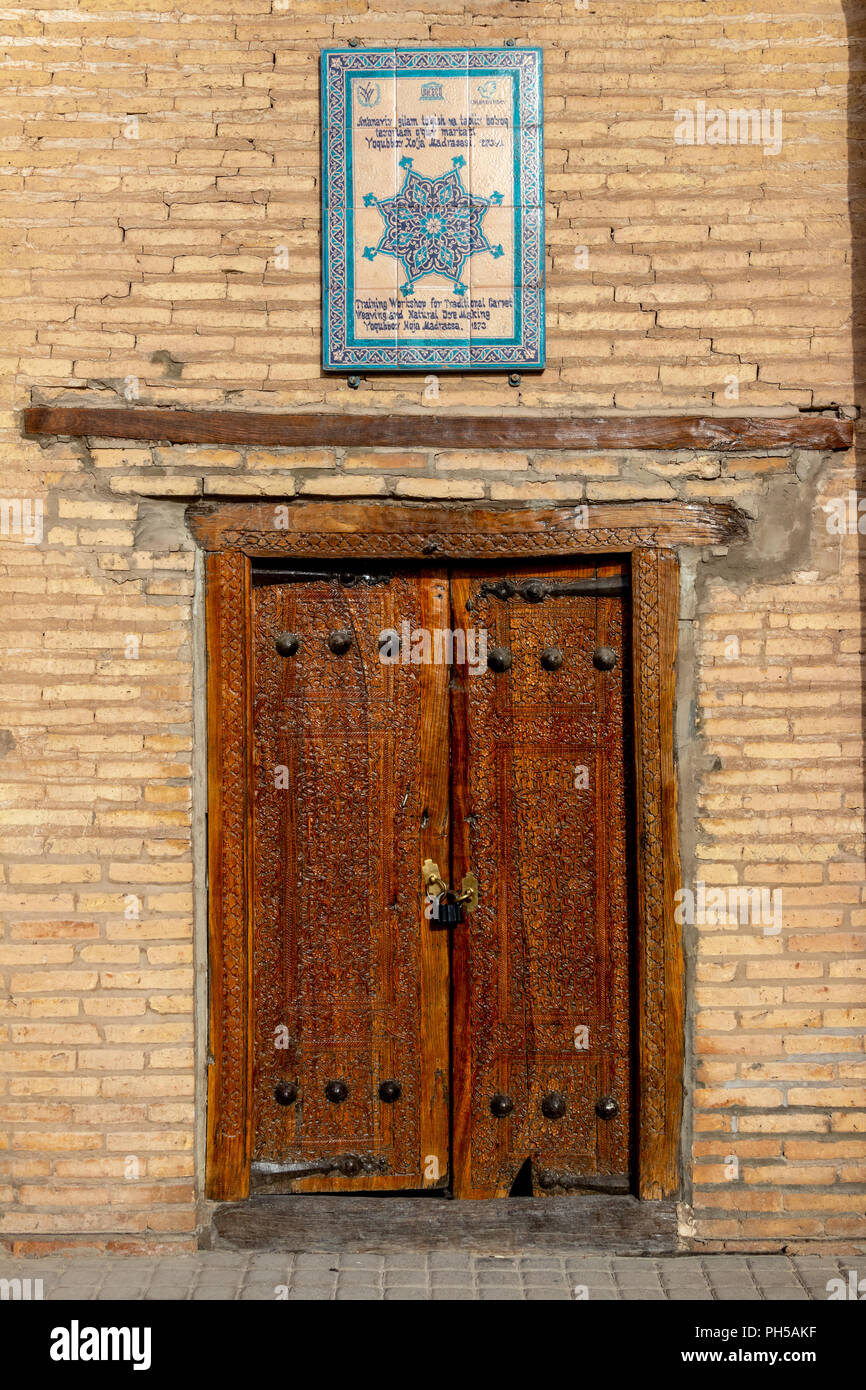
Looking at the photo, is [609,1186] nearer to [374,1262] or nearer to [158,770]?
[374,1262]

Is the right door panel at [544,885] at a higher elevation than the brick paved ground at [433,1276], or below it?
higher

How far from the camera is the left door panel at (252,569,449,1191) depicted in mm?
3793

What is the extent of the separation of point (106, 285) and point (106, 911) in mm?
2079

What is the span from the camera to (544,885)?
150 inches

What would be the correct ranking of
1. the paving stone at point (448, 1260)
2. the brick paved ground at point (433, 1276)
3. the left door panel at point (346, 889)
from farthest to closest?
1. the left door panel at point (346, 889)
2. the paving stone at point (448, 1260)
3. the brick paved ground at point (433, 1276)

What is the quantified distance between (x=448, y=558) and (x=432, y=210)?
116 cm

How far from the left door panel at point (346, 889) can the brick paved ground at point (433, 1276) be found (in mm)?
259

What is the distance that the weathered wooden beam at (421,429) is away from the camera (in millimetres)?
3713

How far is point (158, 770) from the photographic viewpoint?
3725 millimetres

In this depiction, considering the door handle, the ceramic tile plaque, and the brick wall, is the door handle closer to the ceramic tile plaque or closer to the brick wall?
the brick wall

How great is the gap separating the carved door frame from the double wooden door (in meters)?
0.08
